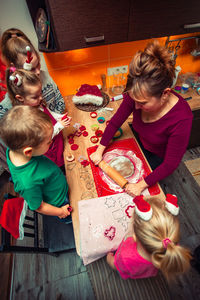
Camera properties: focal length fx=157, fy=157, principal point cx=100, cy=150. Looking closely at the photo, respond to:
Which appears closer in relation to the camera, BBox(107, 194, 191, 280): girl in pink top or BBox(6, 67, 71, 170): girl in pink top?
BBox(107, 194, 191, 280): girl in pink top

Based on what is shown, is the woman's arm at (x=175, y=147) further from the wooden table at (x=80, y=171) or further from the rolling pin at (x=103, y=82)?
the rolling pin at (x=103, y=82)

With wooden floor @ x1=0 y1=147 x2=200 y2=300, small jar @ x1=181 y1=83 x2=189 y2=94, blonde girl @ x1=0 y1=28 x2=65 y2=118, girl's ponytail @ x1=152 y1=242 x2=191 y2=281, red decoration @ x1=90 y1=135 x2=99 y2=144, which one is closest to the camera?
girl's ponytail @ x1=152 y1=242 x2=191 y2=281

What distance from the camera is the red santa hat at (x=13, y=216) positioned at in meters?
0.87

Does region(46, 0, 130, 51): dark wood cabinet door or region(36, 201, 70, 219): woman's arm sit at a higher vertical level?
region(46, 0, 130, 51): dark wood cabinet door

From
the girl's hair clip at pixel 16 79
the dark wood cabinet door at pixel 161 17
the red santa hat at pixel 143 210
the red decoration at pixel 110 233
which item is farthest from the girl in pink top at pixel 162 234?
the dark wood cabinet door at pixel 161 17

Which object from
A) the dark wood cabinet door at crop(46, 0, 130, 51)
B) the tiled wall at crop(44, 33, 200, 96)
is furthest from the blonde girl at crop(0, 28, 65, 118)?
the tiled wall at crop(44, 33, 200, 96)

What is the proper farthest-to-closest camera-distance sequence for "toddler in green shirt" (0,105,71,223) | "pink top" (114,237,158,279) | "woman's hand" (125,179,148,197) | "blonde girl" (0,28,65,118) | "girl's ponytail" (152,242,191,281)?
"blonde girl" (0,28,65,118) → "woman's hand" (125,179,148,197) → "pink top" (114,237,158,279) → "toddler in green shirt" (0,105,71,223) → "girl's ponytail" (152,242,191,281)

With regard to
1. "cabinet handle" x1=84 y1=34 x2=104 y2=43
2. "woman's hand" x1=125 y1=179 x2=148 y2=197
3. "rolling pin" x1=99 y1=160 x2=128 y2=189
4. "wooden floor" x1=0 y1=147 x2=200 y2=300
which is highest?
"cabinet handle" x1=84 y1=34 x2=104 y2=43

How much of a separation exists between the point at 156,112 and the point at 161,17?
2.02 ft

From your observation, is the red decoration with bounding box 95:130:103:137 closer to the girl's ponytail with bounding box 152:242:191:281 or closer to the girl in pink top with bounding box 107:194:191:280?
the girl in pink top with bounding box 107:194:191:280

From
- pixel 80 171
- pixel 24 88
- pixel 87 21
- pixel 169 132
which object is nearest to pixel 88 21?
pixel 87 21

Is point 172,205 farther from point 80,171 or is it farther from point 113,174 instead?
point 80,171

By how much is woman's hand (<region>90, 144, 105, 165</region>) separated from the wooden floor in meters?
0.99

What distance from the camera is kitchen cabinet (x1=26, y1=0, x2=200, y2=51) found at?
0.88 m
